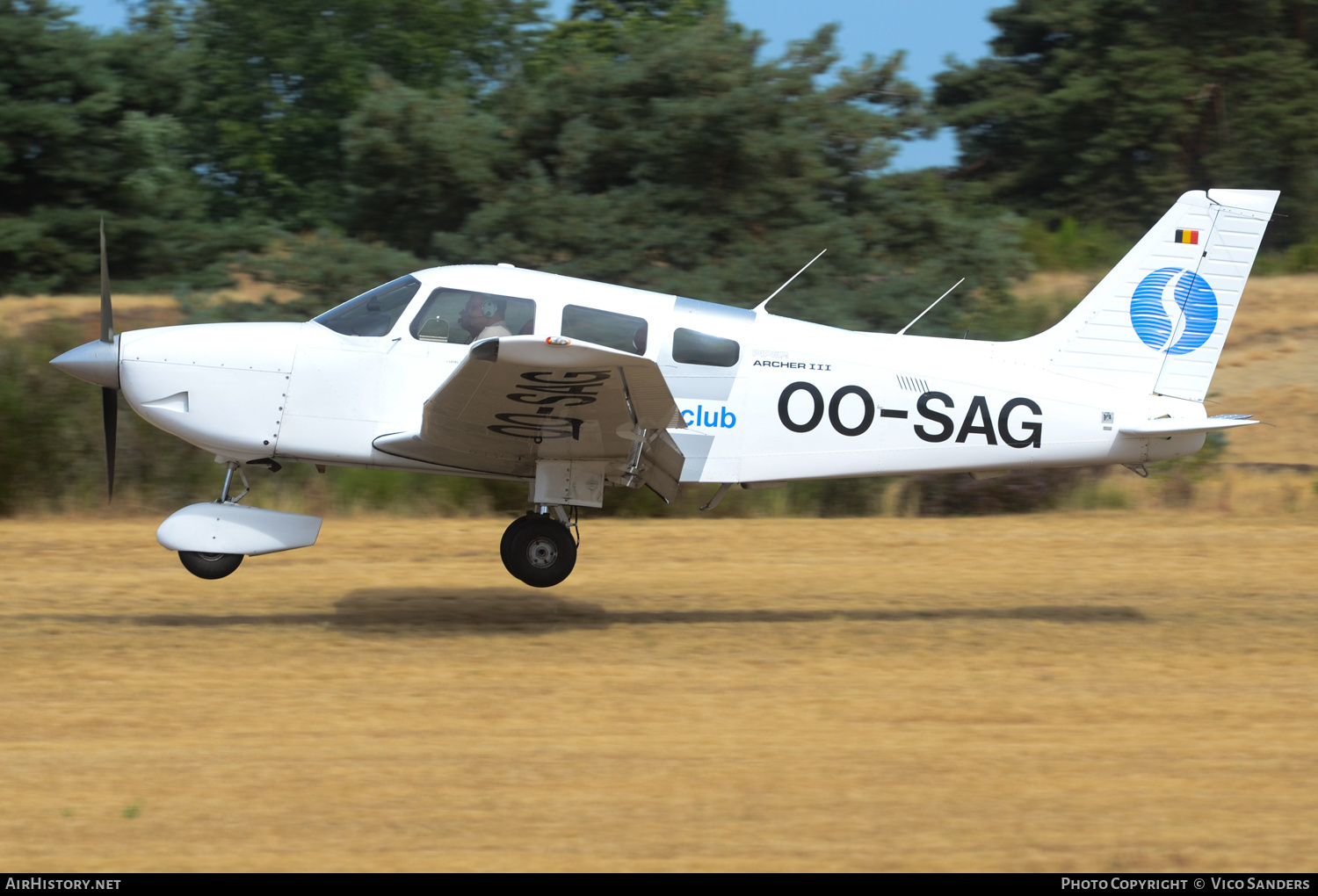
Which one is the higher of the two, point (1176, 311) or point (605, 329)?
point (1176, 311)

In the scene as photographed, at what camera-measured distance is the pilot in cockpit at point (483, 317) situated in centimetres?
718

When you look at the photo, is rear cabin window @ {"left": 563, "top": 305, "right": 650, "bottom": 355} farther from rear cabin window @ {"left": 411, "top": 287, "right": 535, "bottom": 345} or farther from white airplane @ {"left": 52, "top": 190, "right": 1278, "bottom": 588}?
rear cabin window @ {"left": 411, "top": 287, "right": 535, "bottom": 345}

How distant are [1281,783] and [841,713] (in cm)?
188

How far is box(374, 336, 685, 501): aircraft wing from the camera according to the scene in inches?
241

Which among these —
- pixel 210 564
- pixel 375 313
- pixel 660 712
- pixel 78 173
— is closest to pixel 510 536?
pixel 375 313

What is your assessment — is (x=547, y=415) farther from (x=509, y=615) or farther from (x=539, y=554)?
(x=509, y=615)

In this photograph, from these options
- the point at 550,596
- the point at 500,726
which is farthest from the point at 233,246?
the point at 500,726

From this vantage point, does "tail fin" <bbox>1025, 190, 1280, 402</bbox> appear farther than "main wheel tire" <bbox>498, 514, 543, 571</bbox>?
Yes

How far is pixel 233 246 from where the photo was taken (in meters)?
20.6

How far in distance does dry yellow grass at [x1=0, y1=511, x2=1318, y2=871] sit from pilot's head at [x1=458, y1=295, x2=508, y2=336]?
1.84 m

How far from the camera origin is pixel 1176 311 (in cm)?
779

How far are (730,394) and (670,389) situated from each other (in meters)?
0.58

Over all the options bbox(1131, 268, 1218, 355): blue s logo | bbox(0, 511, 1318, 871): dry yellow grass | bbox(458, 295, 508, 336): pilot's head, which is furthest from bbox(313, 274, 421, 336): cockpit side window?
bbox(1131, 268, 1218, 355): blue s logo
